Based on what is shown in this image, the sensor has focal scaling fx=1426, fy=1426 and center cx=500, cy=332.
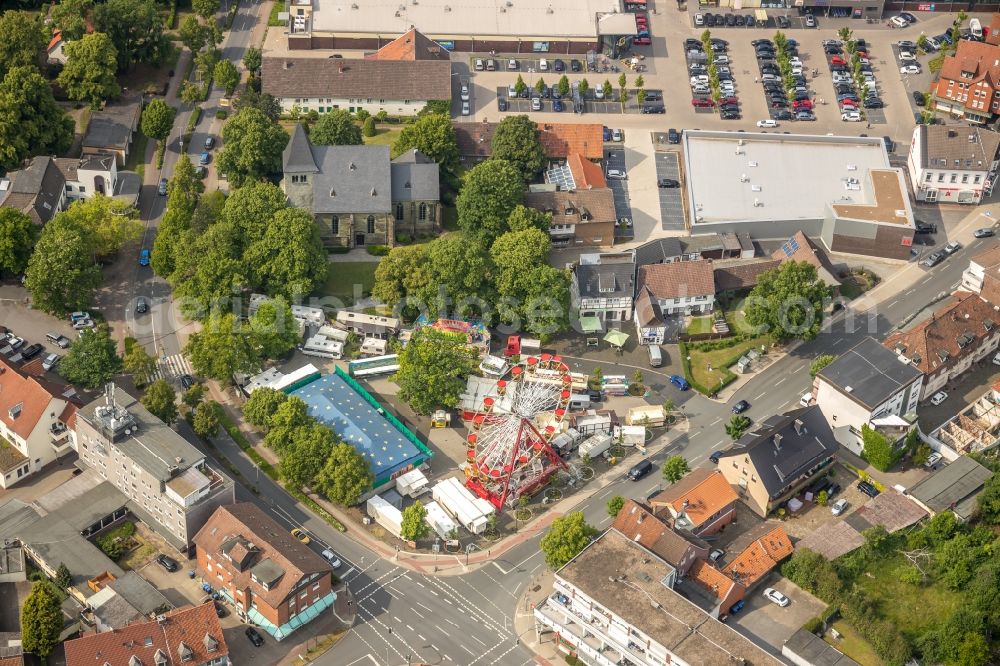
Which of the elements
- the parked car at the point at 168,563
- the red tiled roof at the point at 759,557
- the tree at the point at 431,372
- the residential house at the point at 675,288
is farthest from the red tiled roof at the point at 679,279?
the parked car at the point at 168,563

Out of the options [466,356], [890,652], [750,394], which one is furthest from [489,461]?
[890,652]

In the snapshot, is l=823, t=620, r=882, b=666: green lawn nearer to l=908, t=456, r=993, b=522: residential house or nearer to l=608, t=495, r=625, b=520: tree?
l=908, t=456, r=993, b=522: residential house

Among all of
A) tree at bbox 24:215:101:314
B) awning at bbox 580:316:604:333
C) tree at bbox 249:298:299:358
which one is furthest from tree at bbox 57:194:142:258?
awning at bbox 580:316:604:333

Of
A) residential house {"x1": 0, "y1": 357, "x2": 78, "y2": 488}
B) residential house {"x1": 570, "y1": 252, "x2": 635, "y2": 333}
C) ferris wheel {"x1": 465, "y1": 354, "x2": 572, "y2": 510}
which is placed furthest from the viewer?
residential house {"x1": 570, "y1": 252, "x2": 635, "y2": 333}

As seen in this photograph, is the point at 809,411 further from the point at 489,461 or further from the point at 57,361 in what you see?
the point at 57,361

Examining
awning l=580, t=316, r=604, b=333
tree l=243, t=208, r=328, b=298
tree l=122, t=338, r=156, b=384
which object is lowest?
awning l=580, t=316, r=604, b=333
